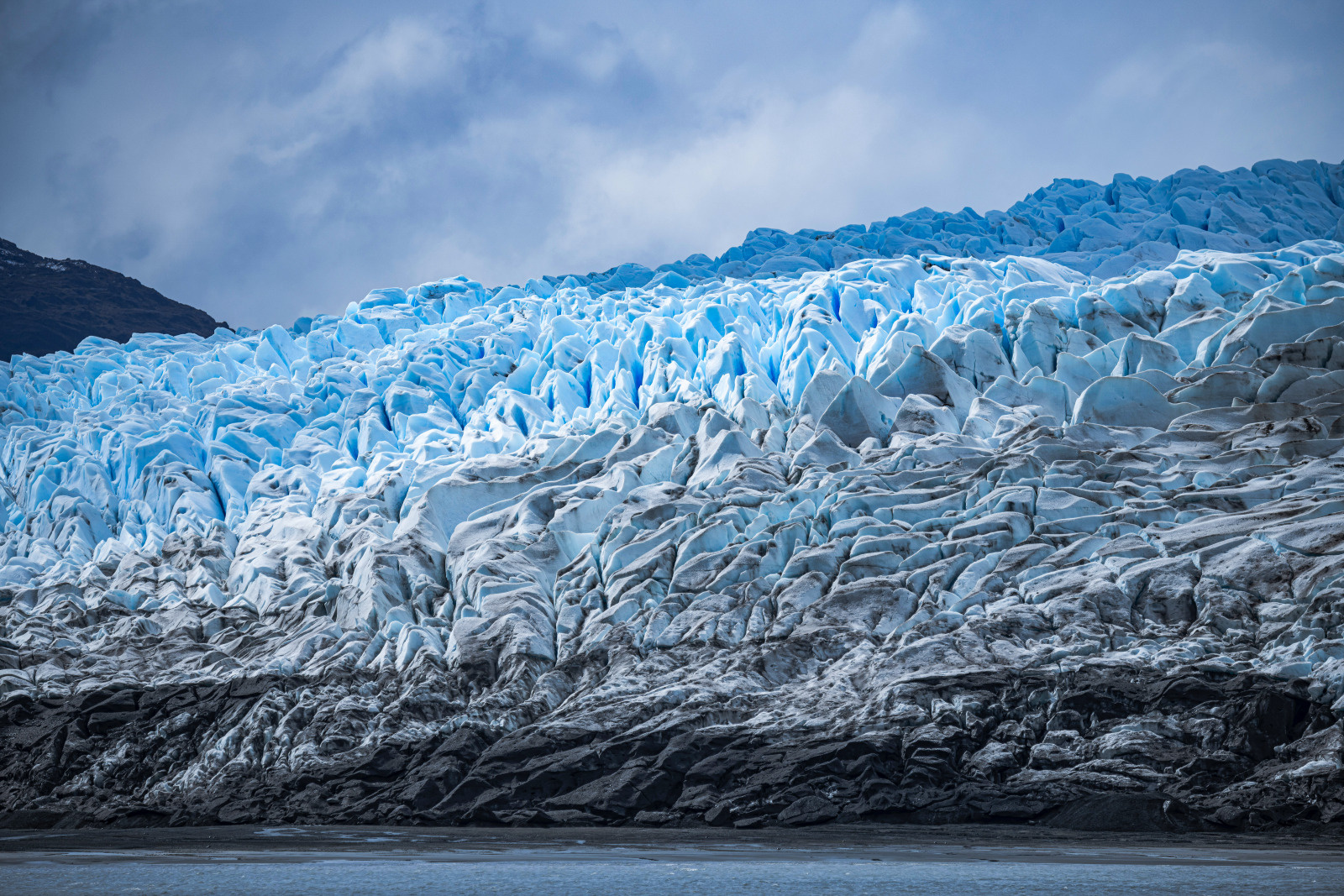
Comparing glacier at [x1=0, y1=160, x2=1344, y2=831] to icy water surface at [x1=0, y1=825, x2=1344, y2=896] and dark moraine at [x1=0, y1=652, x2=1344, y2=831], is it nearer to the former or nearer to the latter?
dark moraine at [x1=0, y1=652, x2=1344, y2=831]

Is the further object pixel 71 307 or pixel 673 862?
pixel 71 307

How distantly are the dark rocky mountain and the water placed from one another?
6101 centimetres

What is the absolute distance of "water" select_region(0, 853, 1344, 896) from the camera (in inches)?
438

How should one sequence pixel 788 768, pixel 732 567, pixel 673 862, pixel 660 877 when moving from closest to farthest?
pixel 660 877, pixel 673 862, pixel 788 768, pixel 732 567

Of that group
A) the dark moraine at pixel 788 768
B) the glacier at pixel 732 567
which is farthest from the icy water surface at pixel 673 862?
the glacier at pixel 732 567

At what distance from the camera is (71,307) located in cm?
7081

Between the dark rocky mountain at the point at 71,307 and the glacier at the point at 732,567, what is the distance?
23.6m

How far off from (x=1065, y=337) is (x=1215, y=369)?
4.82m

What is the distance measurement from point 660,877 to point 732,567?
14.6 metres

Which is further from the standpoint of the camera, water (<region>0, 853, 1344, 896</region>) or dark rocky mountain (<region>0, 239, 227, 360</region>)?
dark rocky mountain (<region>0, 239, 227, 360</region>)

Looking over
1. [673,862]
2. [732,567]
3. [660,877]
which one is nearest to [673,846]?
[673,862]

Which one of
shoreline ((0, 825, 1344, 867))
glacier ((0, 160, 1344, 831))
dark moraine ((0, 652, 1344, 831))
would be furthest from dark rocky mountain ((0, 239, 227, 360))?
shoreline ((0, 825, 1344, 867))

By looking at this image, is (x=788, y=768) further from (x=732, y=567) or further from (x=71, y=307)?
(x=71, y=307)

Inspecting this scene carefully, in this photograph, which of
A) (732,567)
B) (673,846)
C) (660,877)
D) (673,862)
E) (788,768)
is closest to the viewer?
(660,877)
